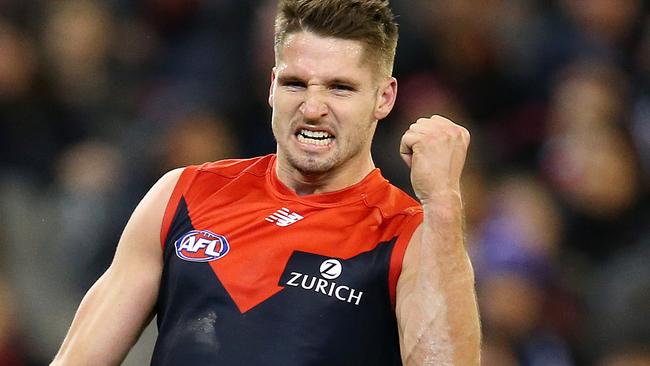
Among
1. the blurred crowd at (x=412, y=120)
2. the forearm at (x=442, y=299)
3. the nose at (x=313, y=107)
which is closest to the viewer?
the forearm at (x=442, y=299)

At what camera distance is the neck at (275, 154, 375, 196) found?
4086 millimetres

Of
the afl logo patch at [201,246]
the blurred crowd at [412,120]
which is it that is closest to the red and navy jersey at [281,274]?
the afl logo patch at [201,246]

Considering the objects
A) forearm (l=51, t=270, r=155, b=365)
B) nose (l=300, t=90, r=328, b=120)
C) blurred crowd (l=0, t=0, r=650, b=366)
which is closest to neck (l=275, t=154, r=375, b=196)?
nose (l=300, t=90, r=328, b=120)

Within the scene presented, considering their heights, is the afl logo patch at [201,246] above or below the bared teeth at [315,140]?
below

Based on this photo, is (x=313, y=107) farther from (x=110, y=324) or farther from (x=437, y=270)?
(x=110, y=324)

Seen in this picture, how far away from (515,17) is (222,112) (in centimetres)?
195

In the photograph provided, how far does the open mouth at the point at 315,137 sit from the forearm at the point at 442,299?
17.3 inches

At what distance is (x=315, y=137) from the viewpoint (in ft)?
12.9

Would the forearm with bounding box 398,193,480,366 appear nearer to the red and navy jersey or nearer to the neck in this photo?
the red and navy jersey

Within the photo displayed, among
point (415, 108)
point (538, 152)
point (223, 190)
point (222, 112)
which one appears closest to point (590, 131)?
point (538, 152)

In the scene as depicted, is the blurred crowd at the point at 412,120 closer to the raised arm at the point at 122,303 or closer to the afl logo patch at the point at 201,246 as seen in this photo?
the raised arm at the point at 122,303

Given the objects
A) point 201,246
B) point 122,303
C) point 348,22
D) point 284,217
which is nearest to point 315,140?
point 284,217

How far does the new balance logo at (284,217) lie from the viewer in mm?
4008

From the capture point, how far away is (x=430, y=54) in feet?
24.6
